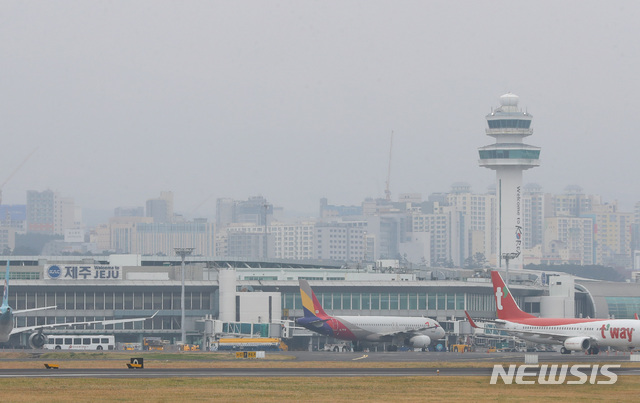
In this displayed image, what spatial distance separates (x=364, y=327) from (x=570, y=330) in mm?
25250

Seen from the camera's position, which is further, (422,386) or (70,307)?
(70,307)

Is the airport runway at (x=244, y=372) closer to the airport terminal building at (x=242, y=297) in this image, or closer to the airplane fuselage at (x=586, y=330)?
the airplane fuselage at (x=586, y=330)

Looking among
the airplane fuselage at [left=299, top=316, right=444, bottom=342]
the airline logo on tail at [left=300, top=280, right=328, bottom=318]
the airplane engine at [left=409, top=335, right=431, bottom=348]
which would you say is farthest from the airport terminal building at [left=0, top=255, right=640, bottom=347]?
the airplane engine at [left=409, top=335, right=431, bottom=348]

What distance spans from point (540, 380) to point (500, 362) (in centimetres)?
2310

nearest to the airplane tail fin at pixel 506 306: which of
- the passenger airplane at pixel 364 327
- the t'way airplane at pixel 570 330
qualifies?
the t'way airplane at pixel 570 330

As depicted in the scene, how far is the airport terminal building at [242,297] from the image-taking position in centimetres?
15638

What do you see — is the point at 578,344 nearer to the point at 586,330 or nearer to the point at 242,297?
the point at 586,330

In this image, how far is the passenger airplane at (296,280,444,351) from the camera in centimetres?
13538

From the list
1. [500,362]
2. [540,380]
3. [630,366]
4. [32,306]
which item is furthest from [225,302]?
[540,380]

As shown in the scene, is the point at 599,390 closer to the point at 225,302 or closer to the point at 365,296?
the point at 225,302

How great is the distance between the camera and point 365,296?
171625 millimetres

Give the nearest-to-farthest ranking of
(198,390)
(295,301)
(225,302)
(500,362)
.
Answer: (198,390), (500,362), (225,302), (295,301)

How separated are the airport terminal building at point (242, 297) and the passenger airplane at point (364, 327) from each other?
10149mm

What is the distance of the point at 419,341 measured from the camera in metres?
138
